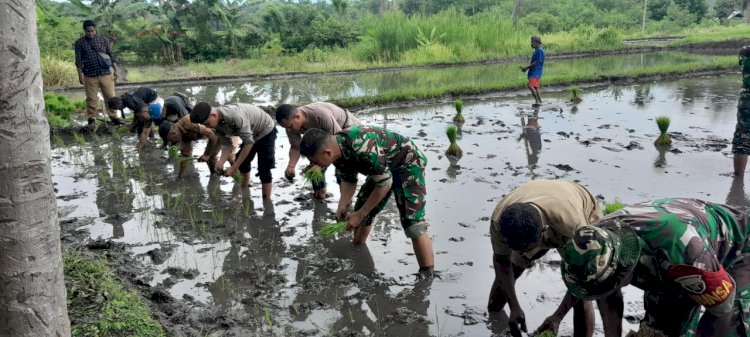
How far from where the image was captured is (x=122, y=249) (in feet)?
18.1

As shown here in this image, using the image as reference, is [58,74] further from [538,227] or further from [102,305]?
[538,227]

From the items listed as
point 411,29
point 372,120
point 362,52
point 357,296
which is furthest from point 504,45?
point 357,296

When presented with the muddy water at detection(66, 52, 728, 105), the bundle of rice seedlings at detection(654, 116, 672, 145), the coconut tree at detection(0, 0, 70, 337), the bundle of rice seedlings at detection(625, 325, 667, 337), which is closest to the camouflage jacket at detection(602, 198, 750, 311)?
the bundle of rice seedlings at detection(625, 325, 667, 337)

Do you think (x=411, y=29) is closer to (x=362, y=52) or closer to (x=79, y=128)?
(x=362, y=52)

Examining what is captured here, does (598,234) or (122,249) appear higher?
(598,234)

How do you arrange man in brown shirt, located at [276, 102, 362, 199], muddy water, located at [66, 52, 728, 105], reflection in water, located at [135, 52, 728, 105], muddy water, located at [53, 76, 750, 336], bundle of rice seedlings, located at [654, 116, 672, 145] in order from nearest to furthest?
1. muddy water, located at [53, 76, 750, 336]
2. man in brown shirt, located at [276, 102, 362, 199]
3. bundle of rice seedlings, located at [654, 116, 672, 145]
4. reflection in water, located at [135, 52, 728, 105]
5. muddy water, located at [66, 52, 728, 105]

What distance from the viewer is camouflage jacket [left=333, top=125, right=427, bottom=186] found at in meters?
4.19

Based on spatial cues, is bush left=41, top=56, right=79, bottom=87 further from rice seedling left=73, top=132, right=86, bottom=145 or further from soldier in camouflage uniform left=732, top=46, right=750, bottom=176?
soldier in camouflage uniform left=732, top=46, right=750, bottom=176

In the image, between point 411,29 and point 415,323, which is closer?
point 415,323

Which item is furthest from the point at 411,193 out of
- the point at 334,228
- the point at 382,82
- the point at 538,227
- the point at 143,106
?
the point at 382,82

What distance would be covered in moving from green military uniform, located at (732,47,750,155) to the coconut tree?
254 inches

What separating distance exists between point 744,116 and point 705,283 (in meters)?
4.83

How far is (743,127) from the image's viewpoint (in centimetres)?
636

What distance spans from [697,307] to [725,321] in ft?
0.54
